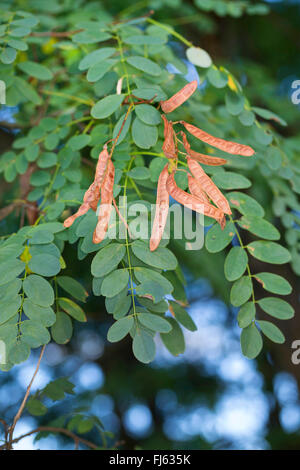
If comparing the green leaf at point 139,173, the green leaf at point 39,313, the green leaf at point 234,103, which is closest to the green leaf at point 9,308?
the green leaf at point 39,313

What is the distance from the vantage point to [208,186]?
1.65ft

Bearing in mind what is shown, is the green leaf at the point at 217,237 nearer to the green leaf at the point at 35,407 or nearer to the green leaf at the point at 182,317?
the green leaf at the point at 182,317

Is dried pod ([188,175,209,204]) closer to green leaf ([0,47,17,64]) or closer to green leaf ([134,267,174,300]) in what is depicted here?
green leaf ([134,267,174,300])

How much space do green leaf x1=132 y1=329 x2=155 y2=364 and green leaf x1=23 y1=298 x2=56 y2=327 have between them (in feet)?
0.32

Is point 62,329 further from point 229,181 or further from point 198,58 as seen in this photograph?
point 198,58

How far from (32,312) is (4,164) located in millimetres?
377

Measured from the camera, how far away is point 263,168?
33.2 inches

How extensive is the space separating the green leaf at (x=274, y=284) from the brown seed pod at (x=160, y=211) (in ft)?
0.60

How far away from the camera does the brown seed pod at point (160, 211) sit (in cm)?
49

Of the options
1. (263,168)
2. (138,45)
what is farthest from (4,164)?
(263,168)

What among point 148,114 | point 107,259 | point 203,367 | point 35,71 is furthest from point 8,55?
point 203,367
